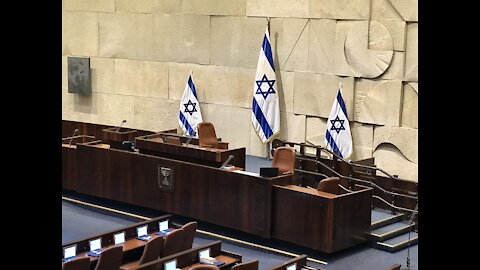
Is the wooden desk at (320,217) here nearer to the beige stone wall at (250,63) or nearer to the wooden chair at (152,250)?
the wooden chair at (152,250)

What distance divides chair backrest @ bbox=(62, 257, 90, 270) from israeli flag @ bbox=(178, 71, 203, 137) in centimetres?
851

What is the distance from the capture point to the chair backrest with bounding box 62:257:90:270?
21.4 ft

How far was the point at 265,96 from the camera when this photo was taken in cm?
1383

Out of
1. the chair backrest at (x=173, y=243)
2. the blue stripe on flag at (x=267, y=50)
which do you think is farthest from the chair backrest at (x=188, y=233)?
the blue stripe on flag at (x=267, y=50)

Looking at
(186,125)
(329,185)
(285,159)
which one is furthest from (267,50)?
(329,185)

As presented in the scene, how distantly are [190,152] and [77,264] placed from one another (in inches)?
153

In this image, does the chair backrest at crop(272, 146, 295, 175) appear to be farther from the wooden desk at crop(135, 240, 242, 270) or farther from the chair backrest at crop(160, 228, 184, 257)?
the chair backrest at crop(160, 228, 184, 257)

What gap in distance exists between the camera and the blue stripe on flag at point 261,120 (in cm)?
1384

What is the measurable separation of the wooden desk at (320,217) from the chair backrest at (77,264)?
3.11 m

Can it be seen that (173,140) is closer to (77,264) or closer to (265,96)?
(265,96)

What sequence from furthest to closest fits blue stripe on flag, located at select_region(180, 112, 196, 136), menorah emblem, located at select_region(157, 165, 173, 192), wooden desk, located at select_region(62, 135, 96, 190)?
blue stripe on flag, located at select_region(180, 112, 196, 136) → wooden desk, located at select_region(62, 135, 96, 190) → menorah emblem, located at select_region(157, 165, 173, 192)

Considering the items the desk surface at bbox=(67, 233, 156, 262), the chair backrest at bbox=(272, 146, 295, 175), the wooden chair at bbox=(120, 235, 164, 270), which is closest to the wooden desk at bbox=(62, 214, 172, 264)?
the desk surface at bbox=(67, 233, 156, 262)
